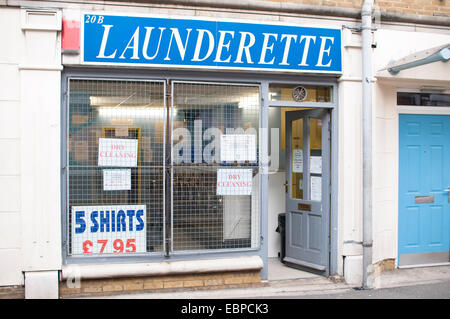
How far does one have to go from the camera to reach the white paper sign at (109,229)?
563 centimetres

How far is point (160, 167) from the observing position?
5820 millimetres

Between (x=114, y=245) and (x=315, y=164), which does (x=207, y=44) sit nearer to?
(x=315, y=164)

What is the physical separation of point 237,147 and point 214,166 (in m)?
0.43

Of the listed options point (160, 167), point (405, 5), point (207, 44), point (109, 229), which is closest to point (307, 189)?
point (160, 167)

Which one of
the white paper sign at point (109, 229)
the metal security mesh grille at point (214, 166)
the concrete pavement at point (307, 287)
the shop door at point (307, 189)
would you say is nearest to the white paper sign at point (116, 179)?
the white paper sign at point (109, 229)

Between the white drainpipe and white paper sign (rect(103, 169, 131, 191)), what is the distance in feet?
10.8

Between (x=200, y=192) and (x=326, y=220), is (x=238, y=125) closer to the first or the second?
(x=200, y=192)

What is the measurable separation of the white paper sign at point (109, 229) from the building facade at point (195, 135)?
18 mm

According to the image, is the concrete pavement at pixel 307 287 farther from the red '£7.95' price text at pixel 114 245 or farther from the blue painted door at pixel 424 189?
the red '£7.95' price text at pixel 114 245

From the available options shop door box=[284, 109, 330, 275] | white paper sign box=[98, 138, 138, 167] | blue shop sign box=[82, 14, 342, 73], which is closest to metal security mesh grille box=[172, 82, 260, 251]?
blue shop sign box=[82, 14, 342, 73]

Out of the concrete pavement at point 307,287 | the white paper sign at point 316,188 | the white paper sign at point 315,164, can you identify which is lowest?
the concrete pavement at point 307,287

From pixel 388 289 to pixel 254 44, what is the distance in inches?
152

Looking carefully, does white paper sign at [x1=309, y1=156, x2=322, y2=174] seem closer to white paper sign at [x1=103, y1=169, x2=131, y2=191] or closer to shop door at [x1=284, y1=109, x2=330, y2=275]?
shop door at [x1=284, y1=109, x2=330, y2=275]

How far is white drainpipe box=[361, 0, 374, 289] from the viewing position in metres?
6.13
